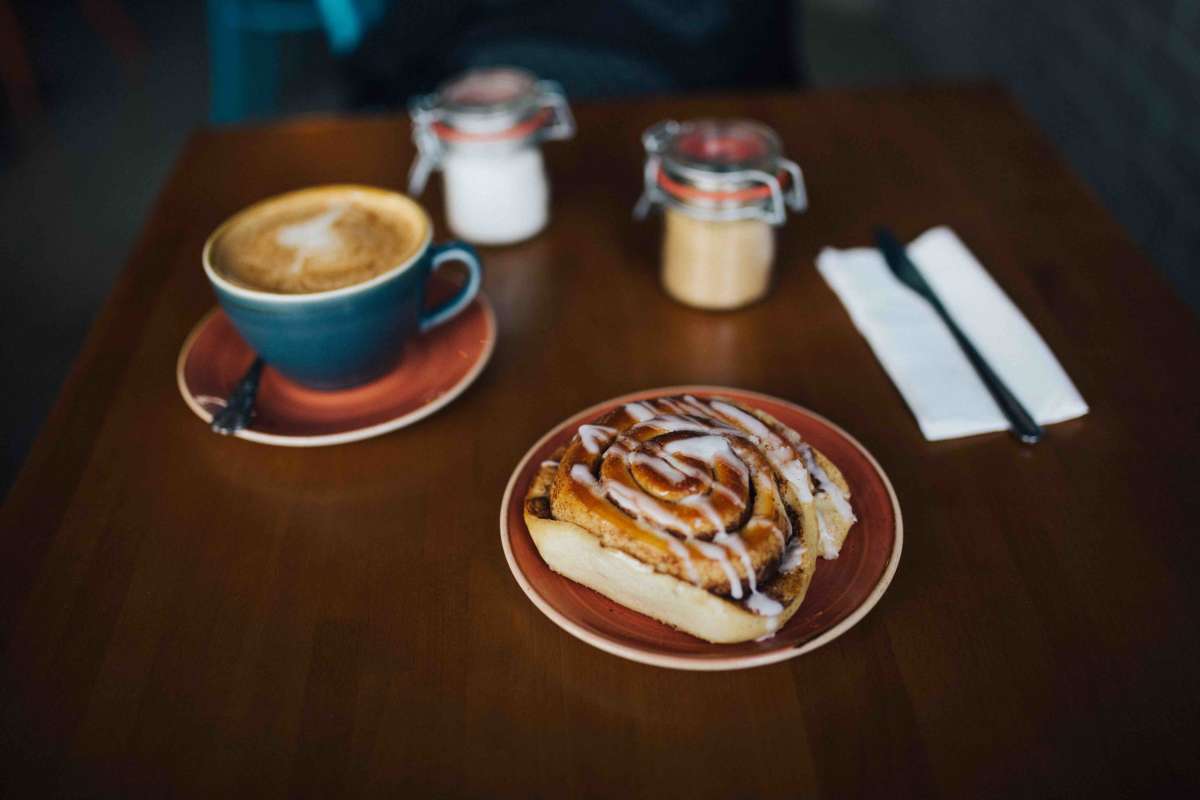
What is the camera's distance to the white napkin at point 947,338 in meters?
0.70

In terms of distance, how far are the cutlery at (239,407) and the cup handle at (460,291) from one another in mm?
138

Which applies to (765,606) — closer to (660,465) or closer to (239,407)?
(660,465)

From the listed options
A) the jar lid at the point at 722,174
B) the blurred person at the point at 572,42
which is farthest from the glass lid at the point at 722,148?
the blurred person at the point at 572,42

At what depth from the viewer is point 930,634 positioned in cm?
56

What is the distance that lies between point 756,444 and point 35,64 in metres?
3.47

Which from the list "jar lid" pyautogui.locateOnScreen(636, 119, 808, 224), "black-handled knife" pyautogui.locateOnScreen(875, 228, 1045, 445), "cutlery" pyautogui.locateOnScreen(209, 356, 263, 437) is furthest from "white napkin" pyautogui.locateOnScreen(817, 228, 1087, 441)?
"cutlery" pyautogui.locateOnScreen(209, 356, 263, 437)

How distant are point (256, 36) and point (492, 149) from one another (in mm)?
1524

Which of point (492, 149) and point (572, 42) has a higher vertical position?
point (492, 149)

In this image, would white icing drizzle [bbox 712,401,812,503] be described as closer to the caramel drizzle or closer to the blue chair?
the caramel drizzle

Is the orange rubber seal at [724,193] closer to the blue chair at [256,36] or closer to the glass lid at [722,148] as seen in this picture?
the glass lid at [722,148]

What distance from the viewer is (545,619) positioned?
57 cm

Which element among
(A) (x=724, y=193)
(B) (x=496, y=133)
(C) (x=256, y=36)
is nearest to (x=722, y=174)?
(A) (x=724, y=193)

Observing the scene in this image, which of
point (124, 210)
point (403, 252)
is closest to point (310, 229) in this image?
point (403, 252)

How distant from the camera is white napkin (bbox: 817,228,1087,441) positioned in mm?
703
